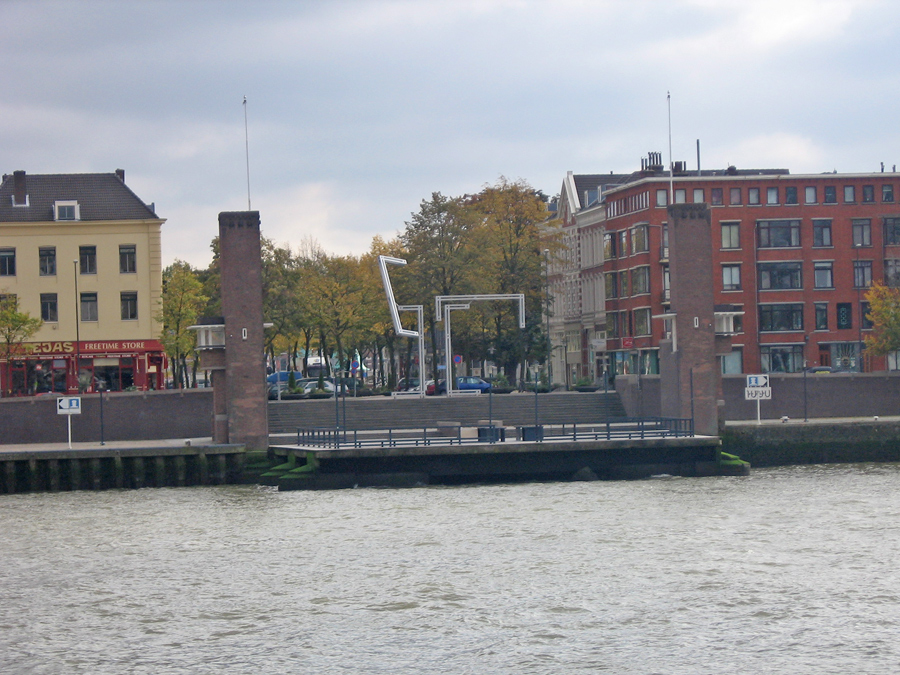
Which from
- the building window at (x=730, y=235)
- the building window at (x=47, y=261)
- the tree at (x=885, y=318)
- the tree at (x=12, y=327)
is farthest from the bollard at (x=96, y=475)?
the building window at (x=730, y=235)

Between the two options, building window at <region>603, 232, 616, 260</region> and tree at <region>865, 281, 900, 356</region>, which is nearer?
tree at <region>865, 281, 900, 356</region>

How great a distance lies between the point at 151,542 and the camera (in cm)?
4278

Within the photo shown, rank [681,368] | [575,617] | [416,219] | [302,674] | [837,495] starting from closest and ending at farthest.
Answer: [302,674] < [575,617] < [837,495] < [681,368] < [416,219]

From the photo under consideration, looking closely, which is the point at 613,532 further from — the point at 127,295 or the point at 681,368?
the point at 127,295

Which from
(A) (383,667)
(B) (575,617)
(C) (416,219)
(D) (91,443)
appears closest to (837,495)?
(B) (575,617)

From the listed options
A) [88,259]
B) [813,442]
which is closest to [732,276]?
[813,442]

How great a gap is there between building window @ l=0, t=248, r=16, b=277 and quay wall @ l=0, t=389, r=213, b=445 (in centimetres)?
1685

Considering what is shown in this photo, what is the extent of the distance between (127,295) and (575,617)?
2313 inches

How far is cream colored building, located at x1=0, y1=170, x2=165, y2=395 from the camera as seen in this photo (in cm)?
8425

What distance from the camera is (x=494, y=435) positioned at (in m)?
58.0

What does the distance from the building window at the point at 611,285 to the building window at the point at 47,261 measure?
46541 mm

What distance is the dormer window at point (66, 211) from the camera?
85562 mm

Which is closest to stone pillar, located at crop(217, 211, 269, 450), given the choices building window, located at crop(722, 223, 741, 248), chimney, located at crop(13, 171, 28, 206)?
chimney, located at crop(13, 171, 28, 206)

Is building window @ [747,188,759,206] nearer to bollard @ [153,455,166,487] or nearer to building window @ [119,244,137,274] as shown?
building window @ [119,244,137,274]
